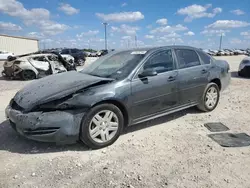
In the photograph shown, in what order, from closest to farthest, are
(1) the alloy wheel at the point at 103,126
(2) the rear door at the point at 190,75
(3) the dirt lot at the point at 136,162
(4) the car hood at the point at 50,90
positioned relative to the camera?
(3) the dirt lot at the point at 136,162 < (4) the car hood at the point at 50,90 < (1) the alloy wheel at the point at 103,126 < (2) the rear door at the point at 190,75

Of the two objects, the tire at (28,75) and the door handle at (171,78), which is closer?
the door handle at (171,78)

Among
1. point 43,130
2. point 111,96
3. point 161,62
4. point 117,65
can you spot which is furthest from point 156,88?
point 43,130

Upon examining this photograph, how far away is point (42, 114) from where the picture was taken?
3.25 meters

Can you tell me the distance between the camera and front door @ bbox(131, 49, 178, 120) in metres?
3.84

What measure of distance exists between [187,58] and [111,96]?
7.20 feet

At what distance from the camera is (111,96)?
3490 millimetres

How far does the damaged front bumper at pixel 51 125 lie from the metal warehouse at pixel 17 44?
43.0 metres

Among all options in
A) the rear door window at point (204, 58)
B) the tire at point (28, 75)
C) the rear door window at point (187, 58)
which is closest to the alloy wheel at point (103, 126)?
the rear door window at point (187, 58)

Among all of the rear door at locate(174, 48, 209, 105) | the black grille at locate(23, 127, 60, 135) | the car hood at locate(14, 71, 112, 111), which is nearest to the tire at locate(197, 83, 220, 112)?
the rear door at locate(174, 48, 209, 105)

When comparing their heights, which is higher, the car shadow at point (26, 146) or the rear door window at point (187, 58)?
the rear door window at point (187, 58)

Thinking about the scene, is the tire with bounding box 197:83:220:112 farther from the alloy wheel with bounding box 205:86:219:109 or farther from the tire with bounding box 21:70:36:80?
the tire with bounding box 21:70:36:80

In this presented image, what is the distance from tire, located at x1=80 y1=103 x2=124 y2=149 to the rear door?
1.54 meters

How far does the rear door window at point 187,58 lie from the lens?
4.61 m

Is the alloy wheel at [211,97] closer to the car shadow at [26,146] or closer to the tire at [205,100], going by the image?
the tire at [205,100]
